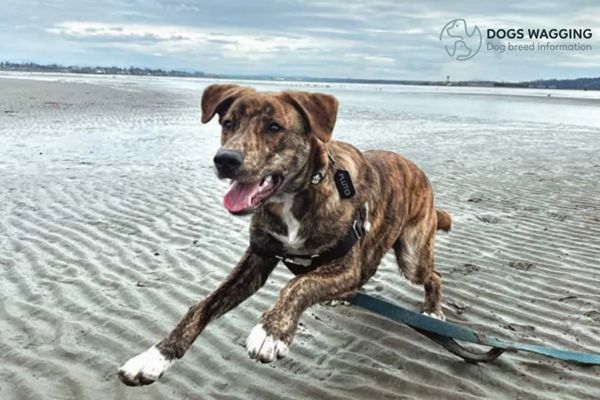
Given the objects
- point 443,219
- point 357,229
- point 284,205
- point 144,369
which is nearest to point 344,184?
point 357,229

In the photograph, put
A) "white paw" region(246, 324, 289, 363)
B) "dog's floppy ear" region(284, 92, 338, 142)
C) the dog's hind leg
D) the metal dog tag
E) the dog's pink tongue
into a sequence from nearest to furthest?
"white paw" region(246, 324, 289, 363) < the dog's pink tongue < "dog's floppy ear" region(284, 92, 338, 142) < the metal dog tag < the dog's hind leg

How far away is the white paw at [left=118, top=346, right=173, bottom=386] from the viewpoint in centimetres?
388

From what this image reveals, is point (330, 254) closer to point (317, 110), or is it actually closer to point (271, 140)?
point (271, 140)

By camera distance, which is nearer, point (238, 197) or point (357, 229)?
point (238, 197)

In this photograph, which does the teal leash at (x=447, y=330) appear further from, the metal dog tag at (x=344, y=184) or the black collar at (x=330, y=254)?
the metal dog tag at (x=344, y=184)

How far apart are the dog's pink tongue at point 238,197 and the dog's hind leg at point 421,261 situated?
2.07 m

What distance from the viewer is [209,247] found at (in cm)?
785

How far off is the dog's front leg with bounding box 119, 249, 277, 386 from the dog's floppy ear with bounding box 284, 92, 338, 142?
1.04 meters

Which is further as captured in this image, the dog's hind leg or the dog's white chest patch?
the dog's hind leg

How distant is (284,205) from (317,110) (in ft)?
2.37

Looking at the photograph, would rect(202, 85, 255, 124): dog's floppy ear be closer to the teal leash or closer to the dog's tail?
the teal leash

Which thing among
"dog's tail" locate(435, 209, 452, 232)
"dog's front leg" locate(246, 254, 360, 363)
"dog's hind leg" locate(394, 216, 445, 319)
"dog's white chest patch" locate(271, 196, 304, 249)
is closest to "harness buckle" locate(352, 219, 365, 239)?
"dog's front leg" locate(246, 254, 360, 363)

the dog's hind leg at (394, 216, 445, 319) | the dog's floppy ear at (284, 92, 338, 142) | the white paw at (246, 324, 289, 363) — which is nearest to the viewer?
the white paw at (246, 324, 289, 363)

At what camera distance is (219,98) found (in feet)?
16.3
